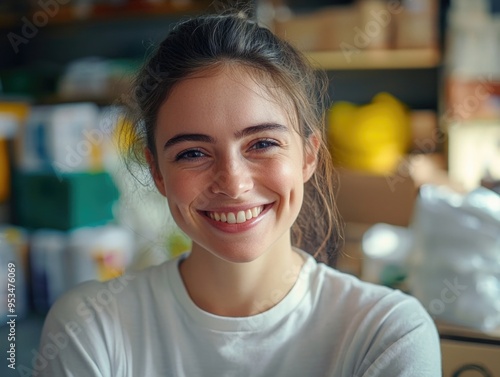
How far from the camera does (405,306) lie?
2.88 feet

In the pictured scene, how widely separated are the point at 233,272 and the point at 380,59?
7.52 feet

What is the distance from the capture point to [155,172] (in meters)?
0.96

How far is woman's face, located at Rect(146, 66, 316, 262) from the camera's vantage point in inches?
32.7

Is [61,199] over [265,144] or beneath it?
beneath

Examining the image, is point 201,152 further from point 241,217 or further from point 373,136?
point 373,136

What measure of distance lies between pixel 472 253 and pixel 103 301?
0.56m

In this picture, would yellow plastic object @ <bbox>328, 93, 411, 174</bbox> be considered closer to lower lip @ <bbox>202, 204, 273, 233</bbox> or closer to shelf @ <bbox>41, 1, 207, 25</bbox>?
shelf @ <bbox>41, 1, 207, 25</bbox>

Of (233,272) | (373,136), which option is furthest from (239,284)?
(373,136)

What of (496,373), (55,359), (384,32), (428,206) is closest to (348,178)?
(428,206)

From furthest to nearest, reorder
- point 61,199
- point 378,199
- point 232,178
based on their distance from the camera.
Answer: point 61,199 → point 378,199 → point 232,178

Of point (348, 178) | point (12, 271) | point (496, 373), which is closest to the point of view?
point (496, 373)

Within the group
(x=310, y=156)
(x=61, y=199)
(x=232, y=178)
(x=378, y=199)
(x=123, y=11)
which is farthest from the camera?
(x=123, y=11)

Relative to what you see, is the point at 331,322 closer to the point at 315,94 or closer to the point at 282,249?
the point at 282,249

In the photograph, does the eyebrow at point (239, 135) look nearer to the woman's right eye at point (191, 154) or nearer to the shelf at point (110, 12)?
the woman's right eye at point (191, 154)
